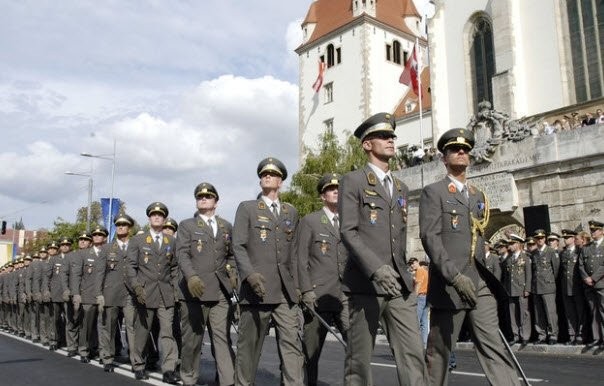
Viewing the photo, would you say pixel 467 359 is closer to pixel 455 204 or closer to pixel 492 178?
pixel 455 204

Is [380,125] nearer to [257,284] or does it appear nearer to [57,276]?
[257,284]

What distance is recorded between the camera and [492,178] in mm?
19672

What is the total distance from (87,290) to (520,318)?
8290 millimetres

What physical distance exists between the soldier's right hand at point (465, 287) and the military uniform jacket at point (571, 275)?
794 centimetres

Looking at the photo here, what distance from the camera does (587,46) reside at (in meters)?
28.8

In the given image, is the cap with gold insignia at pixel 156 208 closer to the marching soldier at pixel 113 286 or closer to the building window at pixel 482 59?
the marching soldier at pixel 113 286

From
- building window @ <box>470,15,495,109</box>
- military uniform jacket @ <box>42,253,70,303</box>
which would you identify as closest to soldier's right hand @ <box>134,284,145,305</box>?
military uniform jacket @ <box>42,253,70,303</box>

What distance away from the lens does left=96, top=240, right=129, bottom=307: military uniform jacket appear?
10.1 metres

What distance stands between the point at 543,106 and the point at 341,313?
26.0 metres

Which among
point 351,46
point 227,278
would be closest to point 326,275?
point 227,278

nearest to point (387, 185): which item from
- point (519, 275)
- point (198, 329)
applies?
point (198, 329)

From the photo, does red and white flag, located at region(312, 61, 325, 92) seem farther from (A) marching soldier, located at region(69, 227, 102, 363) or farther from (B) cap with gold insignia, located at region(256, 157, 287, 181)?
(B) cap with gold insignia, located at region(256, 157, 287, 181)

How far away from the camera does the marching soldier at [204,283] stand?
7.02m

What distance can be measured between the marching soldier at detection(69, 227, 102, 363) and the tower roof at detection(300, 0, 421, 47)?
46.2m
